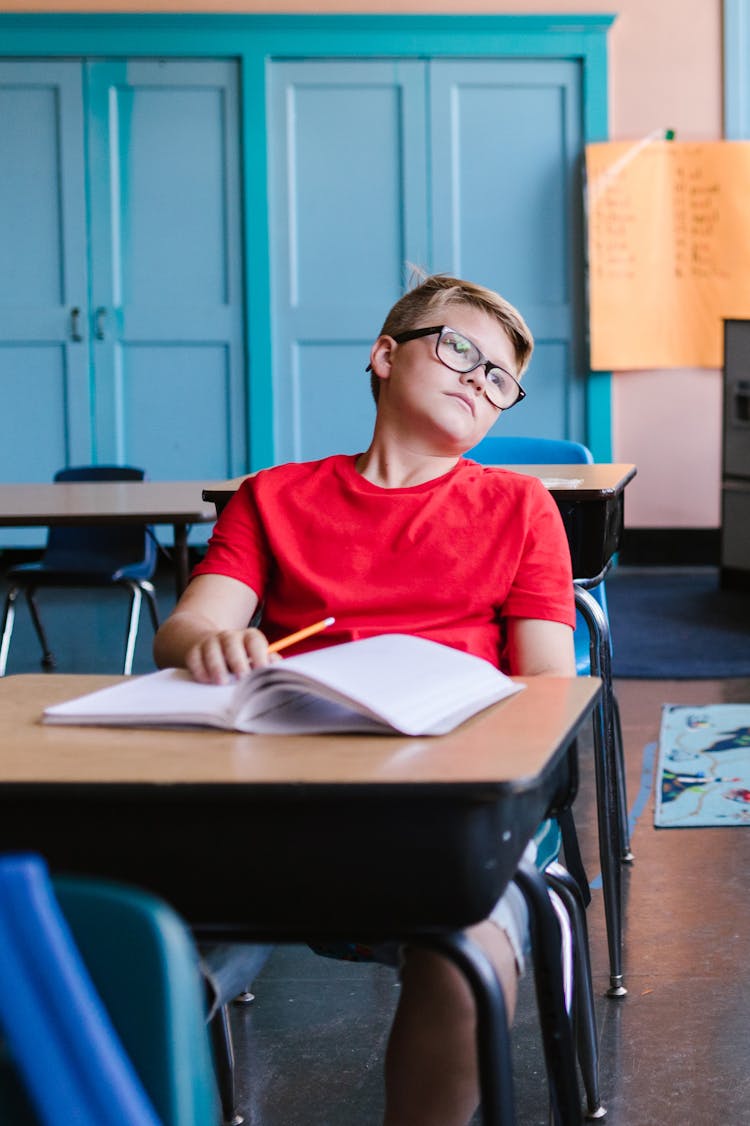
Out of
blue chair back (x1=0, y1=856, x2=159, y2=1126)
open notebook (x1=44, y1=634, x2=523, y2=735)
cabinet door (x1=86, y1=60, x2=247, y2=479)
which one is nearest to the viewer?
blue chair back (x1=0, y1=856, x2=159, y2=1126)

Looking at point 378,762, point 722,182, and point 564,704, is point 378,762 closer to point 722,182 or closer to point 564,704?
point 564,704

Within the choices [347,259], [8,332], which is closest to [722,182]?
[347,259]

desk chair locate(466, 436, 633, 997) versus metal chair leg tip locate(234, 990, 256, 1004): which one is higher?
desk chair locate(466, 436, 633, 997)

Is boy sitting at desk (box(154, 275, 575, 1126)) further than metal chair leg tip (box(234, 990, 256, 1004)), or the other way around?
metal chair leg tip (box(234, 990, 256, 1004))

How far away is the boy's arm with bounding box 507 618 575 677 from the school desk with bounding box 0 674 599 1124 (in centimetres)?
52

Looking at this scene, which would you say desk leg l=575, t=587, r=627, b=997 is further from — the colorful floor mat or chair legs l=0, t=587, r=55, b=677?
chair legs l=0, t=587, r=55, b=677

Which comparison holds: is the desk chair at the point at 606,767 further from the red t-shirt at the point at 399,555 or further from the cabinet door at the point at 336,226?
the cabinet door at the point at 336,226

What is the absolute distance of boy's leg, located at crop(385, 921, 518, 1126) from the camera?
1059 millimetres

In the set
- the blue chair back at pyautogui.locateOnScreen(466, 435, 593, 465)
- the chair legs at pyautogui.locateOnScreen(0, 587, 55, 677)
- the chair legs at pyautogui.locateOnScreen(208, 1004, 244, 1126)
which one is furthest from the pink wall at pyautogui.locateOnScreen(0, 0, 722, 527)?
the chair legs at pyautogui.locateOnScreen(208, 1004, 244, 1126)

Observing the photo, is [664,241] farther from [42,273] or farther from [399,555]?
[399,555]

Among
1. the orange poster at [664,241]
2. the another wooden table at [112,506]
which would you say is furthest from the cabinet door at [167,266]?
the another wooden table at [112,506]

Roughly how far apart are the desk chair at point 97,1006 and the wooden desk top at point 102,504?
97.2 inches

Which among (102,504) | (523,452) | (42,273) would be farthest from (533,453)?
(42,273)

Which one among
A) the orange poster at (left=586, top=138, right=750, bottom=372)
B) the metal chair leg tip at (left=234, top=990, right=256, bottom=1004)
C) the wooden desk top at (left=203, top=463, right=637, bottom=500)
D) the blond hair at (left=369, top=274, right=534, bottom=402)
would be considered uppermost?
the orange poster at (left=586, top=138, right=750, bottom=372)
